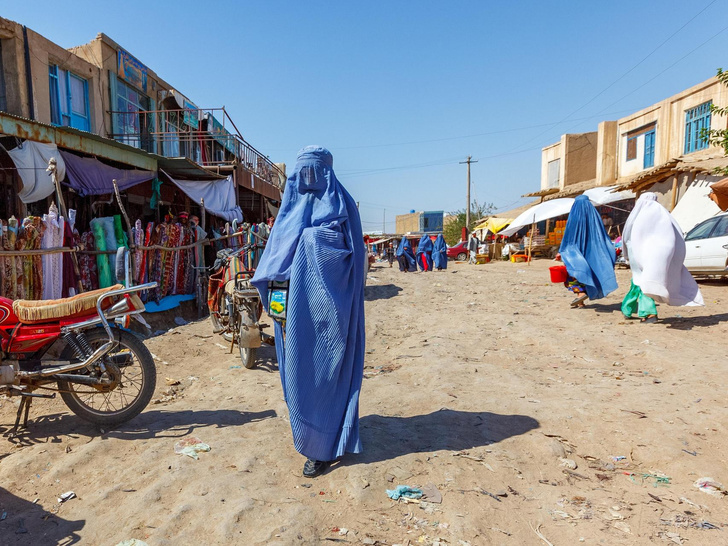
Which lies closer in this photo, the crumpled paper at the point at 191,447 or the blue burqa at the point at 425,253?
the crumpled paper at the point at 191,447

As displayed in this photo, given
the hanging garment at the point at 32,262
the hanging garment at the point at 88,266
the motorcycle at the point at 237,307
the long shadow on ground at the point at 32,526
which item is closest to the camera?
the long shadow on ground at the point at 32,526

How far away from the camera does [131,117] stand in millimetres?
13062

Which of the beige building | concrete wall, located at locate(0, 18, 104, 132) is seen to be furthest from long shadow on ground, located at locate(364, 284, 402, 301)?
concrete wall, located at locate(0, 18, 104, 132)

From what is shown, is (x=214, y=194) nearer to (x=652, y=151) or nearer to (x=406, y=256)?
(x=406, y=256)

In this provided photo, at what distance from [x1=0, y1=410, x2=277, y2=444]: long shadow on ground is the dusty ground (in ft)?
0.05

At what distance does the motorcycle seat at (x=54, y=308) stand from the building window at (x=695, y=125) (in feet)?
59.4

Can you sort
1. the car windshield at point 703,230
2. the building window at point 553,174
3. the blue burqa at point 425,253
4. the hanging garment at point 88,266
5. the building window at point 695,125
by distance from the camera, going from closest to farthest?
the hanging garment at point 88,266
the car windshield at point 703,230
the building window at point 695,125
the blue burqa at point 425,253
the building window at point 553,174

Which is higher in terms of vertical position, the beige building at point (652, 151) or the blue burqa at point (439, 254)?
the beige building at point (652, 151)

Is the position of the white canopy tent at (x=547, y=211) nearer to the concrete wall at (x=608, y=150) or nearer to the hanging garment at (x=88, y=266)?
the concrete wall at (x=608, y=150)

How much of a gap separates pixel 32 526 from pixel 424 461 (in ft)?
6.16

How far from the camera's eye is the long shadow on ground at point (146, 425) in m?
3.00

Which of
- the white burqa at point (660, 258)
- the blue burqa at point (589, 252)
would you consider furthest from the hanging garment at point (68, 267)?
the white burqa at point (660, 258)

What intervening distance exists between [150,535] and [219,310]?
146 inches

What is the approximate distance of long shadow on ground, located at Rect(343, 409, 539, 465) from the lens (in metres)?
2.66
